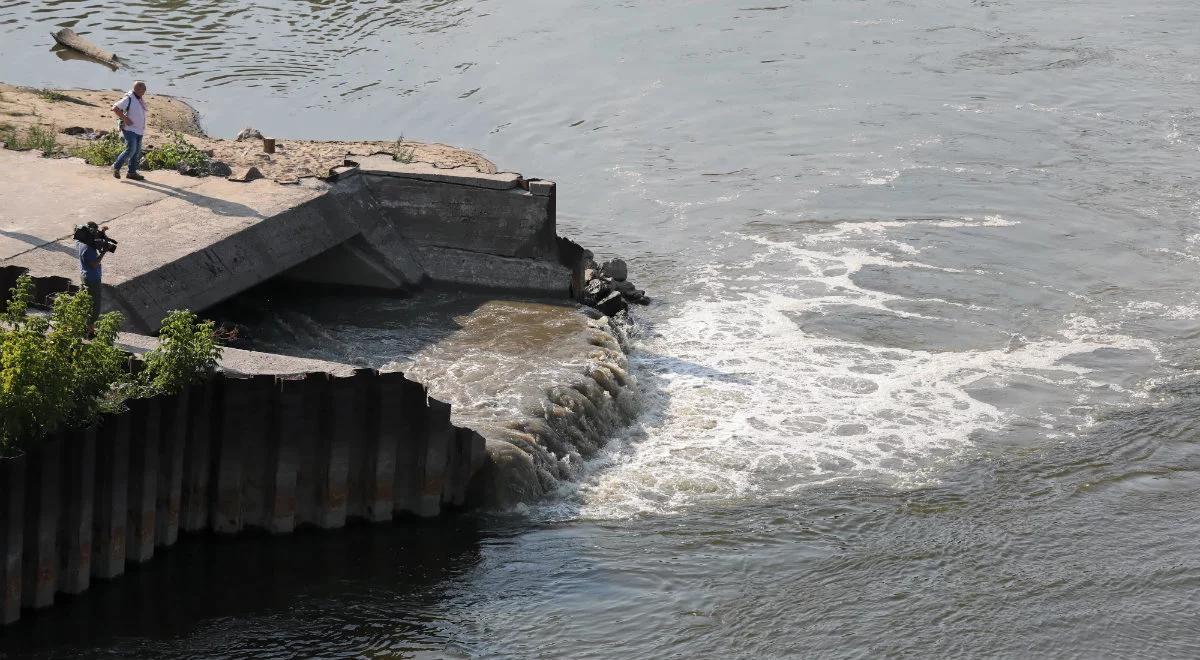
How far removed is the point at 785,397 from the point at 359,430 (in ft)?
24.1

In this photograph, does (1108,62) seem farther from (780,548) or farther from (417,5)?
(780,548)

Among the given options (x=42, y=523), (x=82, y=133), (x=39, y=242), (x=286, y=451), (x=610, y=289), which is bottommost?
(x=610, y=289)

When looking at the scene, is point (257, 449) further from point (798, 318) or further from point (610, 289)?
point (798, 318)

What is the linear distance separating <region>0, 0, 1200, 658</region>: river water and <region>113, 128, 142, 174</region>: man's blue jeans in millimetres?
8974

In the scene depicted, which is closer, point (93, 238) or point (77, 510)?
point (77, 510)

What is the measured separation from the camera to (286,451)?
52.9 ft

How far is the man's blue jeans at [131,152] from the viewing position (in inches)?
911

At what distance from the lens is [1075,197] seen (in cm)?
3088

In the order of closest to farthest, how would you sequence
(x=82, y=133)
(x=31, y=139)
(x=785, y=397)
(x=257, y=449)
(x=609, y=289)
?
(x=257, y=449) → (x=785, y=397) → (x=609, y=289) → (x=31, y=139) → (x=82, y=133)

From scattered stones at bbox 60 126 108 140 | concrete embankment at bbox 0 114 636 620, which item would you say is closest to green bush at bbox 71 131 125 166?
concrete embankment at bbox 0 114 636 620

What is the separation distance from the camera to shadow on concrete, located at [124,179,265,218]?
22125 mm

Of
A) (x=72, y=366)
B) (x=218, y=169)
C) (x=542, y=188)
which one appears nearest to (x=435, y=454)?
(x=72, y=366)

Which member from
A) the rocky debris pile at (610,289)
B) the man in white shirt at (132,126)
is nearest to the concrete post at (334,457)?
the rocky debris pile at (610,289)

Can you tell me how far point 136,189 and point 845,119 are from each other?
19727 millimetres
